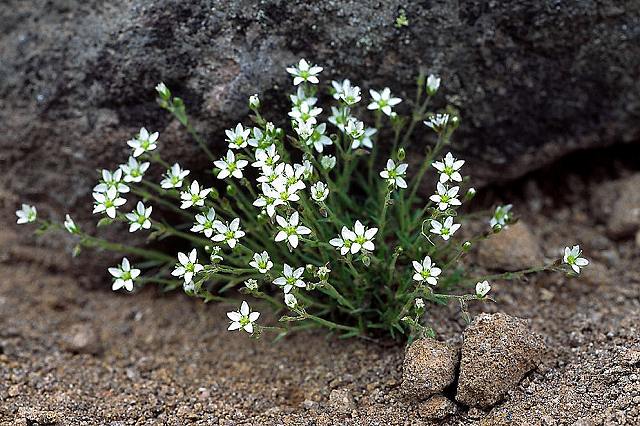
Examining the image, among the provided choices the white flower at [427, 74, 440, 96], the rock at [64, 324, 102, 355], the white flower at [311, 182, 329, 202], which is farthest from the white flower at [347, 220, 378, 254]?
the rock at [64, 324, 102, 355]

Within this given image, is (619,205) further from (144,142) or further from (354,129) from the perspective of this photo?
(144,142)

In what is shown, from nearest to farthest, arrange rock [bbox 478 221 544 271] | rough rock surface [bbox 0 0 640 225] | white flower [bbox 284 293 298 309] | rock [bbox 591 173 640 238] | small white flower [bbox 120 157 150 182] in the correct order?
white flower [bbox 284 293 298 309]
small white flower [bbox 120 157 150 182]
rough rock surface [bbox 0 0 640 225]
rock [bbox 478 221 544 271]
rock [bbox 591 173 640 238]

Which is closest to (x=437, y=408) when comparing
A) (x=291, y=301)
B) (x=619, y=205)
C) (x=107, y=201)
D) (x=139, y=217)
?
(x=291, y=301)

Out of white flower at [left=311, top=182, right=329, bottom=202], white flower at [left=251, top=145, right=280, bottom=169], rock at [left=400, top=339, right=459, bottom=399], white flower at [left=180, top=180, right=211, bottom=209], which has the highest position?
white flower at [left=251, top=145, right=280, bottom=169]

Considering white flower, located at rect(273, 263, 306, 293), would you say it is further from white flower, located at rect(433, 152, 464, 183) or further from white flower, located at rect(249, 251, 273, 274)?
white flower, located at rect(433, 152, 464, 183)

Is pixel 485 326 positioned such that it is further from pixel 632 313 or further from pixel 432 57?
pixel 432 57
